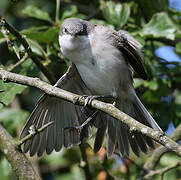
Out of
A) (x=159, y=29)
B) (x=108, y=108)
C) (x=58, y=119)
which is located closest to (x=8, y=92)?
(x=58, y=119)

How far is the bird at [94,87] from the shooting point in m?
3.75

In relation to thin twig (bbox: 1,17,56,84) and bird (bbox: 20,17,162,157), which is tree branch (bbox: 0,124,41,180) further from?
thin twig (bbox: 1,17,56,84)

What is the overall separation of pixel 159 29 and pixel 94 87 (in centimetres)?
95

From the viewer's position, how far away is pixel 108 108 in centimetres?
281

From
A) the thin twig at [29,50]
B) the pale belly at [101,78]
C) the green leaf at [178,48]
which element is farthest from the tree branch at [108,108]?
the green leaf at [178,48]

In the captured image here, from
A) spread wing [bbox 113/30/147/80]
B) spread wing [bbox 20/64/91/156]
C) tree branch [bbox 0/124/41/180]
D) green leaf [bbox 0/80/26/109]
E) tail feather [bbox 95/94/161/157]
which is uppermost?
green leaf [bbox 0/80/26/109]

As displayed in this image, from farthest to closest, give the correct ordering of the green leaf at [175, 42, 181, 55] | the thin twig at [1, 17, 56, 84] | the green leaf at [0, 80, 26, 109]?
the green leaf at [175, 42, 181, 55]
the green leaf at [0, 80, 26, 109]
the thin twig at [1, 17, 56, 84]

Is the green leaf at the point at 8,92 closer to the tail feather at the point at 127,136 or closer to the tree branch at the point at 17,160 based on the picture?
the tree branch at the point at 17,160

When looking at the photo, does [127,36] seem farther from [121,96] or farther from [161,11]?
[161,11]

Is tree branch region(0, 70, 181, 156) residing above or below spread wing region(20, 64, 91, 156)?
above

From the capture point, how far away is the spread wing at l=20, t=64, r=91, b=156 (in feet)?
13.3

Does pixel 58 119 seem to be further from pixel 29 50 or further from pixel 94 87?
pixel 29 50

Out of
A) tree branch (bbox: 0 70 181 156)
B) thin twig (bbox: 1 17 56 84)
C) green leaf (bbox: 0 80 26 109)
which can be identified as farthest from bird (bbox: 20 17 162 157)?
tree branch (bbox: 0 70 181 156)

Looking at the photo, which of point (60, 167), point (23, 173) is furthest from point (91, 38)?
point (60, 167)
